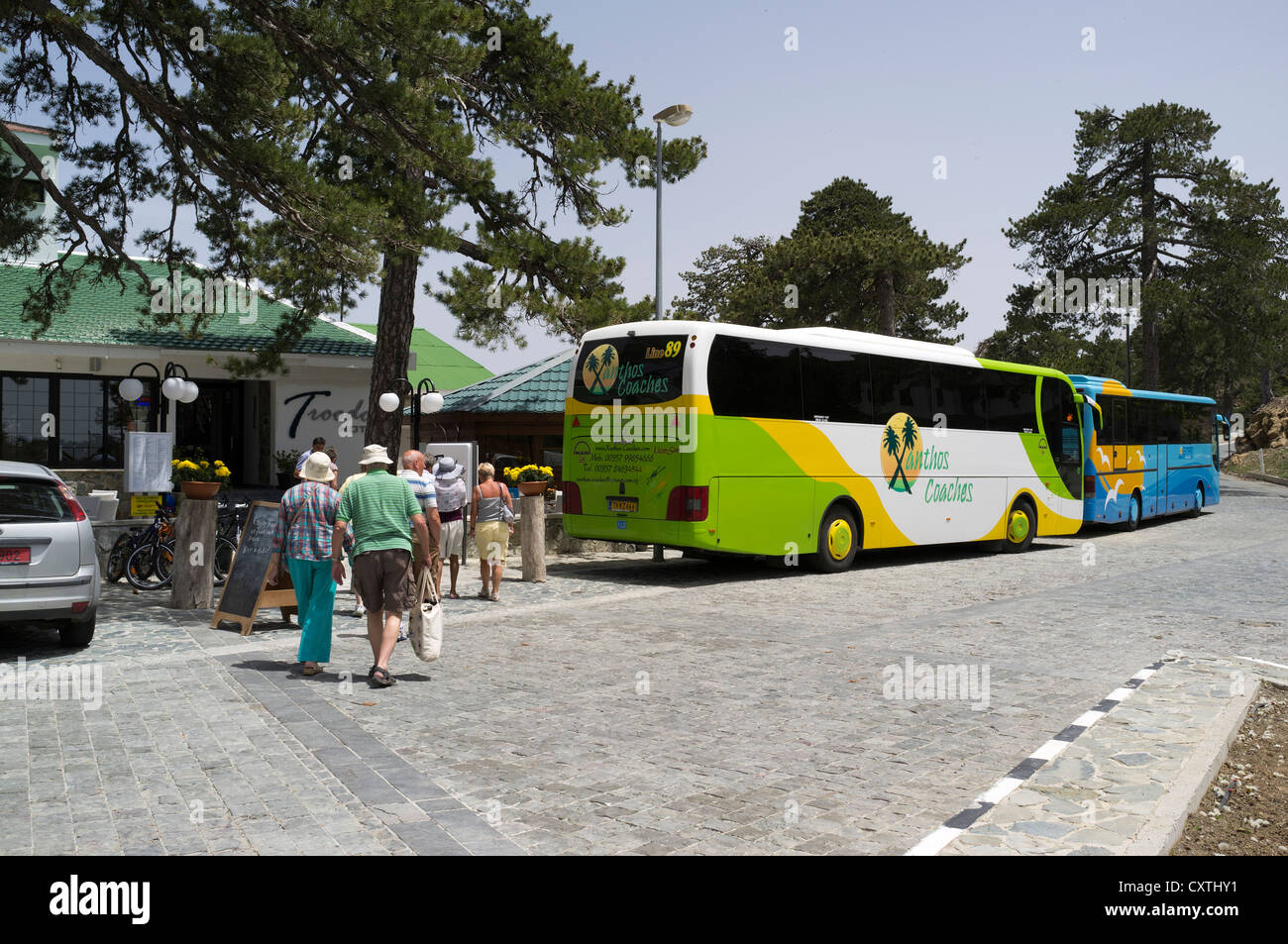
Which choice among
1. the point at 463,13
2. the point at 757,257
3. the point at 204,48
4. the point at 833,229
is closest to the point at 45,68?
the point at 204,48

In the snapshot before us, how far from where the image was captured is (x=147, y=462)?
1628 cm

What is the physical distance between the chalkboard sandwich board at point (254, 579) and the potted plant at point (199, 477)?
1433mm

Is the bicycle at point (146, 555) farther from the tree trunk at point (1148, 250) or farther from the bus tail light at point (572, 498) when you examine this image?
the tree trunk at point (1148, 250)

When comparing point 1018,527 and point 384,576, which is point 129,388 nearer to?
point 384,576

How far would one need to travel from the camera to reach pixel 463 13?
15.9 metres

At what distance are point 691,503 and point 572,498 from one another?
8.72 feet

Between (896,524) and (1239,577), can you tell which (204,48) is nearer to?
(896,524)

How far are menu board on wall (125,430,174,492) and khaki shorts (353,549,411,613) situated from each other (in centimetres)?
897

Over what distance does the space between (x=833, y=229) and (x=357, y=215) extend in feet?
125

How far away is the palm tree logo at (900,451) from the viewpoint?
18031 mm

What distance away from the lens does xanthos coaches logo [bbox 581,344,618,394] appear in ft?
53.8

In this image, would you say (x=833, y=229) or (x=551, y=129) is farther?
(x=833, y=229)

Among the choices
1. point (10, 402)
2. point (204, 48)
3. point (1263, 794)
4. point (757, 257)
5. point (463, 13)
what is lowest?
point (1263, 794)
